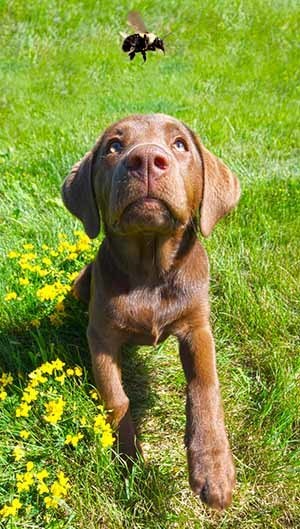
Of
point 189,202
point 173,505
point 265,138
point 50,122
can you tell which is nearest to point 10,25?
point 50,122

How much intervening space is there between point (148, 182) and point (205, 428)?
99 centimetres

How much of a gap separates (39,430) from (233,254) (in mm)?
1786

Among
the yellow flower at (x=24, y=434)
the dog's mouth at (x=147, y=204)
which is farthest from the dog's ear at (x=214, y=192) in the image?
the yellow flower at (x=24, y=434)

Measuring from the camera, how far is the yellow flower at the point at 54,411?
2.55 m

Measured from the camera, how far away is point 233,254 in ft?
→ 13.1

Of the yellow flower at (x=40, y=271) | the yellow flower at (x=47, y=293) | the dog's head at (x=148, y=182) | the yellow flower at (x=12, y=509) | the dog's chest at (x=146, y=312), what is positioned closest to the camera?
the yellow flower at (x=12, y=509)

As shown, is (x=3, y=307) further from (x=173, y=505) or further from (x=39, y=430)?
(x=173, y=505)

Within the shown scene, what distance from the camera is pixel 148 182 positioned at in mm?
2443

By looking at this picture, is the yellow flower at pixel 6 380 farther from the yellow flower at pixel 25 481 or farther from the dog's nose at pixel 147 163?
the dog's nose at pixel 147 163

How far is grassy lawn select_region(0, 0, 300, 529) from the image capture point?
2594 millimetres

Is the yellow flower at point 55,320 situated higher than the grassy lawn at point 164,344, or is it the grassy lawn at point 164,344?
the yellow flower at point 55,320

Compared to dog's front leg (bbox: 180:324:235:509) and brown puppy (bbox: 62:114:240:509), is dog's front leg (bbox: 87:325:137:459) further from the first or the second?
dog's front leg (bbox: 180:324:235:509)

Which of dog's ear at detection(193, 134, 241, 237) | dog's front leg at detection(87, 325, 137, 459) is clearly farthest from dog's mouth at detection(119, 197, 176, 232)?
dog's front leg at detection(87, 325, 137, 459)

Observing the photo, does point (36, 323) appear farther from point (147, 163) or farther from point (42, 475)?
point (147, 163)
